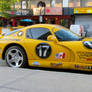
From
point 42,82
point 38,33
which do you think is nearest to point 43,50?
point 38,33

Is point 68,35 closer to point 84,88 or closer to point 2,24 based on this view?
point 84,88

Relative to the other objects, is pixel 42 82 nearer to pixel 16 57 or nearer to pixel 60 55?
pixel 60 55

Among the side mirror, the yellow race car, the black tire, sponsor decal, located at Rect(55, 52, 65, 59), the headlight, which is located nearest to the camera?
the headlight

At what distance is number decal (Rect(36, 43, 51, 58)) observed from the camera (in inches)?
237

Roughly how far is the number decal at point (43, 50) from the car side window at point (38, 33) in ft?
0.82

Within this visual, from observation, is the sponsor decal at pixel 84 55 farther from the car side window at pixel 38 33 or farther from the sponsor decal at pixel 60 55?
the car side window at pixel 38 33

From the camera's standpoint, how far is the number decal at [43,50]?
603cm

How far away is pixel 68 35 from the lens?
638cm

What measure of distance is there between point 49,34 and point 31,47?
1.98 ft

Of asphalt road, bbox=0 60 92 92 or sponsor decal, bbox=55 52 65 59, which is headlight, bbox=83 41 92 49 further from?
asphalt road, bbox=0 60 92 92

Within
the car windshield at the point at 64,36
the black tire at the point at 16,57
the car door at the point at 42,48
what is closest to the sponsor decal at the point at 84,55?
the car door at the point at 42,48

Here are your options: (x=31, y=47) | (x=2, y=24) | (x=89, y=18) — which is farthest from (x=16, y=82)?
(x=2, y=24)

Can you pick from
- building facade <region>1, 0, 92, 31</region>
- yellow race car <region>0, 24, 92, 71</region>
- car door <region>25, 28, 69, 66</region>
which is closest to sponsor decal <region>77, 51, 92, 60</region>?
yellow race car <region>0, 24, 92, 71</region>

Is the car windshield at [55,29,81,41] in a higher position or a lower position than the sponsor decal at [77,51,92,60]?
higher
